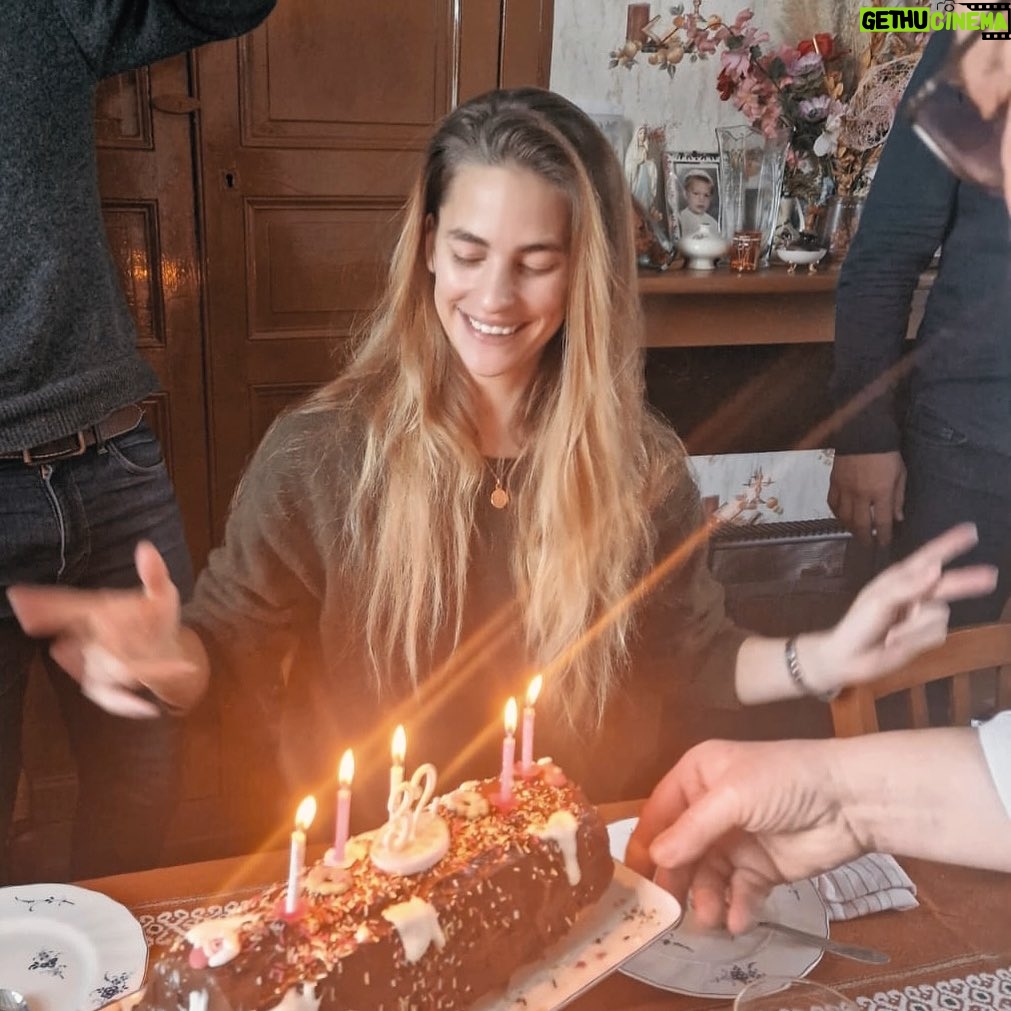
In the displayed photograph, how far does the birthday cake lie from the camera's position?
64 centimetres

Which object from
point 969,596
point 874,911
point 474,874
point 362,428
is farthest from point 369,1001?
point 969,596

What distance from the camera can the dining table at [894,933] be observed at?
0.78 m

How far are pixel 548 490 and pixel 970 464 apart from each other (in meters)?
0.82

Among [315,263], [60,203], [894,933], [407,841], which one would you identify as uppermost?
[60,203]

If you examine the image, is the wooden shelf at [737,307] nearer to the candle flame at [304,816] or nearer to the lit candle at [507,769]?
the lit candle at [507,769]

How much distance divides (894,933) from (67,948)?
25.0 inches

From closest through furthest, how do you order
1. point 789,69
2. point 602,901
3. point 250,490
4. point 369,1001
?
point 369,1001 → point 602,901 → point 250,490 → point 789,69

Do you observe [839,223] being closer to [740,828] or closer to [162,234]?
[162,234]

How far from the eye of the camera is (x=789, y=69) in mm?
1794

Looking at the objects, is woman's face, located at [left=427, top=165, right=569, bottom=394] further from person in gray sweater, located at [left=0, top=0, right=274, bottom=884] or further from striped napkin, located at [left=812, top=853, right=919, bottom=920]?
striped napkin, located at [left=812, top=853, right=919, bottom=920]

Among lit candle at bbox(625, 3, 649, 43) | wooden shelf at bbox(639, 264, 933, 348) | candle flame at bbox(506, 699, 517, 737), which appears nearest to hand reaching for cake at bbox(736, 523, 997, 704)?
candle flame at bbox(506, 699, 517, 737)

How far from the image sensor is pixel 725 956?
0.81 m

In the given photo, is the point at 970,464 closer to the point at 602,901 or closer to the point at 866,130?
the point at 866,130

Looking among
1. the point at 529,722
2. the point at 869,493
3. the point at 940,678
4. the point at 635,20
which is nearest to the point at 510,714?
the point at 529,722
